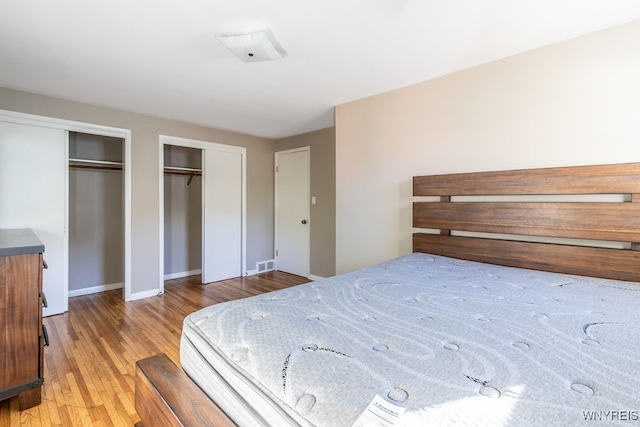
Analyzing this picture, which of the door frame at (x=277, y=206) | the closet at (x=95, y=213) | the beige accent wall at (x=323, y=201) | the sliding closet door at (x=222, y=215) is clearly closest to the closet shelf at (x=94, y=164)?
the closet at (x=95, y=213)

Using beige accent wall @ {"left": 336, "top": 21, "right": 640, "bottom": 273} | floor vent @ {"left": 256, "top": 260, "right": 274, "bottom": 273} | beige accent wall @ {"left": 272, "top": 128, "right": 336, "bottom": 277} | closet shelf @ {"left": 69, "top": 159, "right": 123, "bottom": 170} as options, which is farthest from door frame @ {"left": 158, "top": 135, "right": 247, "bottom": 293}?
beige accent wall @ {"left": 336, "top": 21, "right": 640, "bottom": 273}

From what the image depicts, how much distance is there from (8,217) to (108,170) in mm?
1255

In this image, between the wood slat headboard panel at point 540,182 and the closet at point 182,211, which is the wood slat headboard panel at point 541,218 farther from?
the closet at point 182,211

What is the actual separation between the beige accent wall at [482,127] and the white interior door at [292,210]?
1.33m

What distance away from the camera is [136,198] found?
346 cm

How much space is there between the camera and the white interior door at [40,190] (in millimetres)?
2740

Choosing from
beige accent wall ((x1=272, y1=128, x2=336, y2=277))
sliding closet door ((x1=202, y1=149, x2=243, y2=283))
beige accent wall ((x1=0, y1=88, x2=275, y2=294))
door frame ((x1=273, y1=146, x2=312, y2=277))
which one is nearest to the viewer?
beige accent wall ((x1=0, y1=88, x2=275, y2=294))

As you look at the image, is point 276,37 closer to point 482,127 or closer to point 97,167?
point 482,127

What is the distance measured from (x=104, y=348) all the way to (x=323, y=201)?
2.86 m

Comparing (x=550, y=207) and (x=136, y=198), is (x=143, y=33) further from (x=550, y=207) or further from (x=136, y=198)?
(x=550, y=207)

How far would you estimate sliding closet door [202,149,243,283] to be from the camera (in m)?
4.13

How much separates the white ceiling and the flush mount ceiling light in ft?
0.16

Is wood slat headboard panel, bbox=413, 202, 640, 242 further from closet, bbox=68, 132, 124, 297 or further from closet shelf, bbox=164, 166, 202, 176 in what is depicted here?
closet, bbox=68, 132, 124, 297

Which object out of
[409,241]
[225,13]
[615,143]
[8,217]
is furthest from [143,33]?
[615,143]
